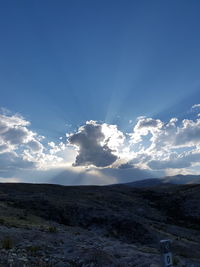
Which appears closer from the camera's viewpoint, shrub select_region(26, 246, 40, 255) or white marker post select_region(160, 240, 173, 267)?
white marker post select_region(160, 240, 173, 267)

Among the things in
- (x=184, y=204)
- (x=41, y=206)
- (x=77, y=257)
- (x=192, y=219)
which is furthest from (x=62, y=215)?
(x=184, y=204)

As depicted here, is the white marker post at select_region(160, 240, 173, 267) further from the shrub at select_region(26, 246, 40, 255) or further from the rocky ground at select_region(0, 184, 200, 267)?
the shrub at select_region(26, 246, 40, 255)

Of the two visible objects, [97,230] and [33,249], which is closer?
[33,249]

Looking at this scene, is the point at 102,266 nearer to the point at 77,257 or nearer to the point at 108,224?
the point at 77,257

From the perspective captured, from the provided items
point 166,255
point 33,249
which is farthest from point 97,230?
point 166,255

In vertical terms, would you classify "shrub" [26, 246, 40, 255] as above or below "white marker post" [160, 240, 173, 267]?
below

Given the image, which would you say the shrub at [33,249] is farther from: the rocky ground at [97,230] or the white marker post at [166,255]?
the white marker post at [166,255]

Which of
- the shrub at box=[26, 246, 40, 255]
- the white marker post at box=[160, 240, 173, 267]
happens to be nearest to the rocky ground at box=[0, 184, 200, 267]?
the shrub at box=[26, 246, 40, 255]

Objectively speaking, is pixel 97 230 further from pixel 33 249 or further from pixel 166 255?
pixel 166 255

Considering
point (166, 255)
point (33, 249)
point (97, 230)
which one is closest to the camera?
point (166, 255)

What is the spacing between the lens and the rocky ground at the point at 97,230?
51.4 ft

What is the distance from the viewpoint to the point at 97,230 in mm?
34312

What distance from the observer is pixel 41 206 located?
39.2 meters

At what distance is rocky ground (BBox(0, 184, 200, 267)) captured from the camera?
51.4 feet
